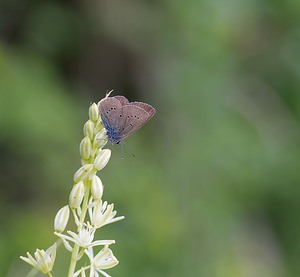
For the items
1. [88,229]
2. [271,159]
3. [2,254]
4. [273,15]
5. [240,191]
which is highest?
[273,15]

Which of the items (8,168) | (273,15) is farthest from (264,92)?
(8,168)

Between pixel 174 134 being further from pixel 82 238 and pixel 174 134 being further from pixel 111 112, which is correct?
pixel 82 238

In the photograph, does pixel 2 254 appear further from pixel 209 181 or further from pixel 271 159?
A: pixel 271 159

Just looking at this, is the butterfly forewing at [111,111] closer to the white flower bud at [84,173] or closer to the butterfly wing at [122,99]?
the butterfly wing at [122,99]

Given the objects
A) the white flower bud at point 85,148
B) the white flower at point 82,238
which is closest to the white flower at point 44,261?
the white flower at point 82,238

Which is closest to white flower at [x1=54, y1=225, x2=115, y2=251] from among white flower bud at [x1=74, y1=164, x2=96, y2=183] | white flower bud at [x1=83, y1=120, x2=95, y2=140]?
white flower bud at [x1=74, y1=164, x2=96, y2=183]

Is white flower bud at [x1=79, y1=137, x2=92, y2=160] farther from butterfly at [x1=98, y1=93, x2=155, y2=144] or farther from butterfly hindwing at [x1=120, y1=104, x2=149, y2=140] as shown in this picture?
butterfly hindwing at [x1=120, y1=104, x2=149, y2=140]
